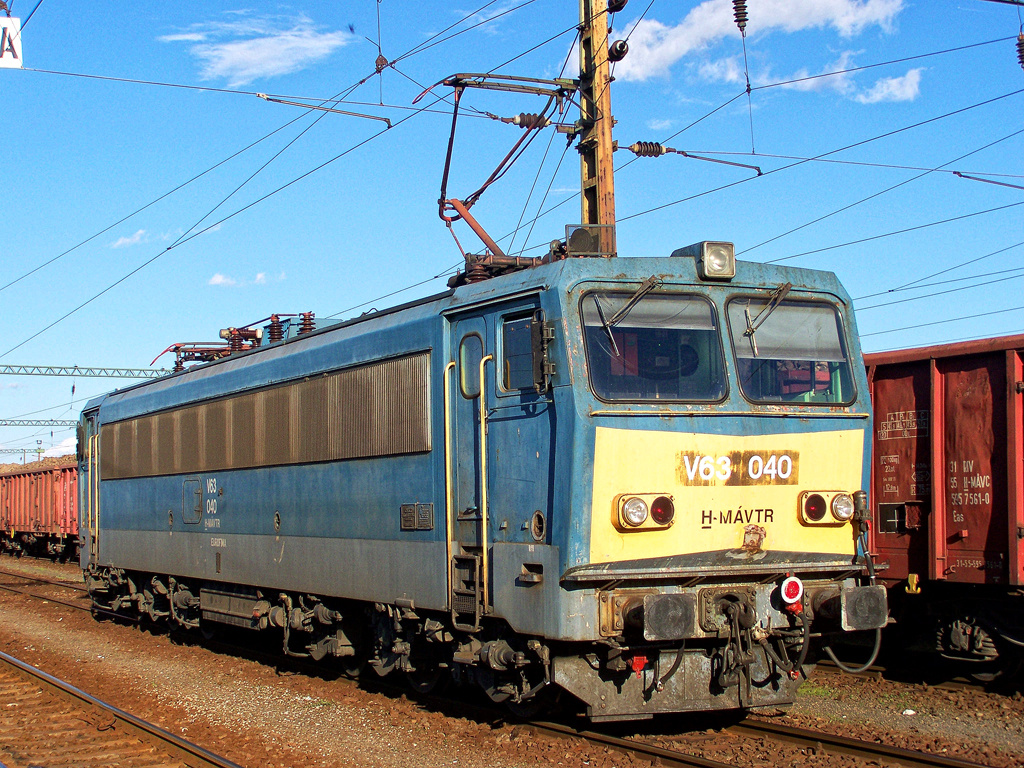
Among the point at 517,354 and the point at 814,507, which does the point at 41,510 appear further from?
the point at 814,507

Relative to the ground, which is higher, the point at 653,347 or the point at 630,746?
the point at 653,347

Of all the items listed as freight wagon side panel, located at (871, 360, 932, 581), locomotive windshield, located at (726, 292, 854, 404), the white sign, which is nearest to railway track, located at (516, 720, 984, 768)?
locomotive windshield, located at (726, 292, 854, 404)

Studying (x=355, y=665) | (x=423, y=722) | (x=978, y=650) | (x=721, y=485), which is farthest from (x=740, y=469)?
(x=355, y=665)

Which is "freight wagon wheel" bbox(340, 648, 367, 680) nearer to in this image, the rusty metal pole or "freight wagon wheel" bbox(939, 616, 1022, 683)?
"freight wagon wheel" bbox(939, 616, 1022, 683)

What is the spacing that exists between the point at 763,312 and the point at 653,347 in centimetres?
104

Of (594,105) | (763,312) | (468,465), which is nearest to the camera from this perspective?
(763,312)

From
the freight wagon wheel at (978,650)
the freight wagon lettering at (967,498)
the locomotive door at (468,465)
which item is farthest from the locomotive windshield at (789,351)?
the freight wagon wheel at (978,650)

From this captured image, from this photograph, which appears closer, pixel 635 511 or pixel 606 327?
pixel 635 511

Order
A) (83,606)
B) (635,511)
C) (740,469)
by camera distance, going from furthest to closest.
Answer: (83,606), (740,469), (635,511)

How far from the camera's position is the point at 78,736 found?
9086 millimetres

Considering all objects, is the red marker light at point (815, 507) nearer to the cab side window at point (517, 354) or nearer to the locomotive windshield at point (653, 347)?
the locomotive windshield at point (653, 347)

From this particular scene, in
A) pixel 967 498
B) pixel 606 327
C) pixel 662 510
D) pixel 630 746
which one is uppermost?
pixel 606 327

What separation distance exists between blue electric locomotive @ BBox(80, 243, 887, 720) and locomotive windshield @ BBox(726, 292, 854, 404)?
0.06ft

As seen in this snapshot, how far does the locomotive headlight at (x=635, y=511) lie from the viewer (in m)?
7.08
